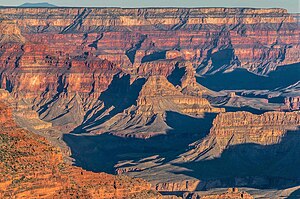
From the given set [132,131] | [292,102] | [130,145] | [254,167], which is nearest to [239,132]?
[254,167]

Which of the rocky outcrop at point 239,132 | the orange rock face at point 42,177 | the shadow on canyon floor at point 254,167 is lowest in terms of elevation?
the shadow on canyon floor at point 254,167

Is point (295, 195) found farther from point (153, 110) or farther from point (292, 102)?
point (292, 102)

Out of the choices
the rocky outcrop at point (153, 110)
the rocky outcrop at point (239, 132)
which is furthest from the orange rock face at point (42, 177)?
the rocky outcrop at point (153, 110)

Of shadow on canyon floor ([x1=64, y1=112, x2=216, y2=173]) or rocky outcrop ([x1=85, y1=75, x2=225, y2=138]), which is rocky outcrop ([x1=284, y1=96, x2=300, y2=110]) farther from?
shadow on canyon floor ([x1=64, y1=112, x2=216, y2=173])

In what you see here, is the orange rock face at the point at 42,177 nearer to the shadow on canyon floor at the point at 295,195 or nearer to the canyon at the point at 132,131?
the canyon at the point at 132,131

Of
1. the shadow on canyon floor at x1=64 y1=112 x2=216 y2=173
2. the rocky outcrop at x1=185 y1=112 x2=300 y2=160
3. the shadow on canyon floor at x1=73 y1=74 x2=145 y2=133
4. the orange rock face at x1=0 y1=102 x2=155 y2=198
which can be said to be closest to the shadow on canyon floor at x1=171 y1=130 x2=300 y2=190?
the rocky outcrop at x1=185 y1=112 x2=300 y2=160

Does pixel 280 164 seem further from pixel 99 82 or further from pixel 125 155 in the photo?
pixel 99 82

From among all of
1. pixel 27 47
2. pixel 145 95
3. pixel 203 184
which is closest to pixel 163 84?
pixel 145 95
